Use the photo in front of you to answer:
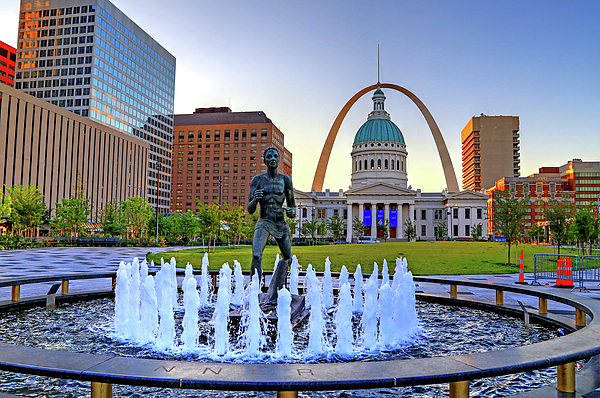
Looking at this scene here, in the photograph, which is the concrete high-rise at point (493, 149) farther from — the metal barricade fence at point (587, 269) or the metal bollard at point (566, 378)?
the metal bollard at point (566, 378)

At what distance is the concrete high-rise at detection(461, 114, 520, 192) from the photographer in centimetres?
15550

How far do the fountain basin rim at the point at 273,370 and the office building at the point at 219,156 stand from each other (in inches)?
5641

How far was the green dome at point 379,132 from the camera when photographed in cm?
12144

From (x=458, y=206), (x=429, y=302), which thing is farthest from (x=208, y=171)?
(x=429, y=302)

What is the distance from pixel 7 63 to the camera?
9900 cm

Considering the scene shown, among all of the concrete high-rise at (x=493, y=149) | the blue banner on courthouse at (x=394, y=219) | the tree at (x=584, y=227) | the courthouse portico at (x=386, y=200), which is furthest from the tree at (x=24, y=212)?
the concrete high-rise at (x=493, y=149)

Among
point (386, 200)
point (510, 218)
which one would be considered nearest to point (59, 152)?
point (386, 200)

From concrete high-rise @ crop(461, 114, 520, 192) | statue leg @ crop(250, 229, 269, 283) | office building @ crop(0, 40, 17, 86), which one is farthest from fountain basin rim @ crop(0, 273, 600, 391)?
concrete high-rise @ crop(461, 114, 520, 192)

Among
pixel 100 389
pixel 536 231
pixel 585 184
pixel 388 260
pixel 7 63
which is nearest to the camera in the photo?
pixel 100 389

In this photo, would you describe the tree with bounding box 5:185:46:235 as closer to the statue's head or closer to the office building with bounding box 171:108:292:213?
the statue's head

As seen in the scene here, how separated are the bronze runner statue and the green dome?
11528 centimetres

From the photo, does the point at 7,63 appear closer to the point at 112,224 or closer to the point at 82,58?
the point at 82,58

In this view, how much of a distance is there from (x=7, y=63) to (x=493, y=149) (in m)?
151

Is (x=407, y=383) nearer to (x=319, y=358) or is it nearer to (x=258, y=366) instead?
(x=258, y=366)
